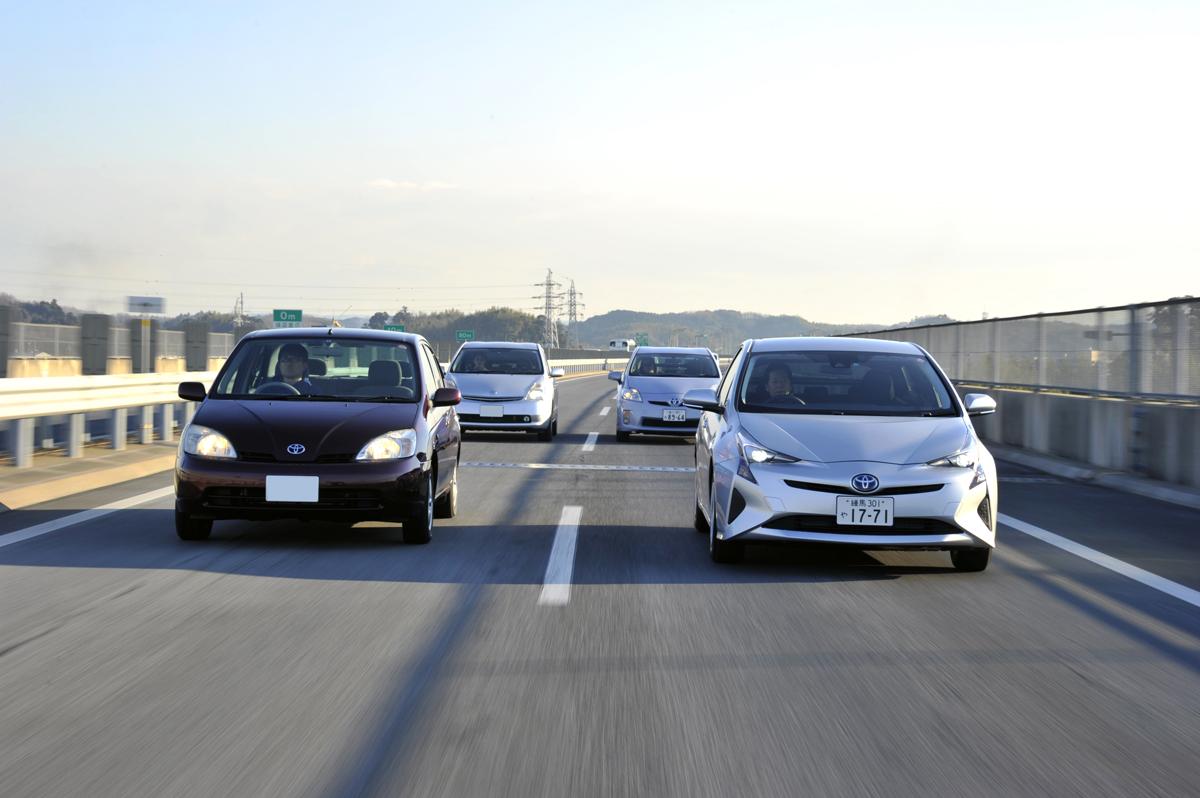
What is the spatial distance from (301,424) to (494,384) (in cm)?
1029

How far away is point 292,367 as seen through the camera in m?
9.54

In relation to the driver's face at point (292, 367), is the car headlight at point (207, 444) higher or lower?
lower

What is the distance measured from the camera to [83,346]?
109 ft

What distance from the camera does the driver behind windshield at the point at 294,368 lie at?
30.9ft

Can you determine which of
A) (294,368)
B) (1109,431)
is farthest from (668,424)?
(294,368)

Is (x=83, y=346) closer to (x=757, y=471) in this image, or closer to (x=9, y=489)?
(x=9, y=489)

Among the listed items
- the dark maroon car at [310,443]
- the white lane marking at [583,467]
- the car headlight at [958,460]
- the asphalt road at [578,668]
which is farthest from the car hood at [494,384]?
the car headlight at [958,460]

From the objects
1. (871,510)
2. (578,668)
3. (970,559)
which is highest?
(871,510)

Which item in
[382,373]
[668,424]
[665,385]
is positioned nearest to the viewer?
[382,373]

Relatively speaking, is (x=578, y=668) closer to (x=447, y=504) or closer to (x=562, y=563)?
(x=562, y=563)

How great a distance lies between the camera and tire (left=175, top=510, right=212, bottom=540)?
8.45 meters

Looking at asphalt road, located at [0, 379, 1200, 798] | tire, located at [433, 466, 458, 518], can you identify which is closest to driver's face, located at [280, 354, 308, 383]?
asphalt road, located at [0, 379, 1200, 798]

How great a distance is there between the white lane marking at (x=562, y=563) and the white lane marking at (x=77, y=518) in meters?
3.55

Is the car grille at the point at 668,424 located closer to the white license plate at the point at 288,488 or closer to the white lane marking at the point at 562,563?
the white lane marking at the point at 562,563
